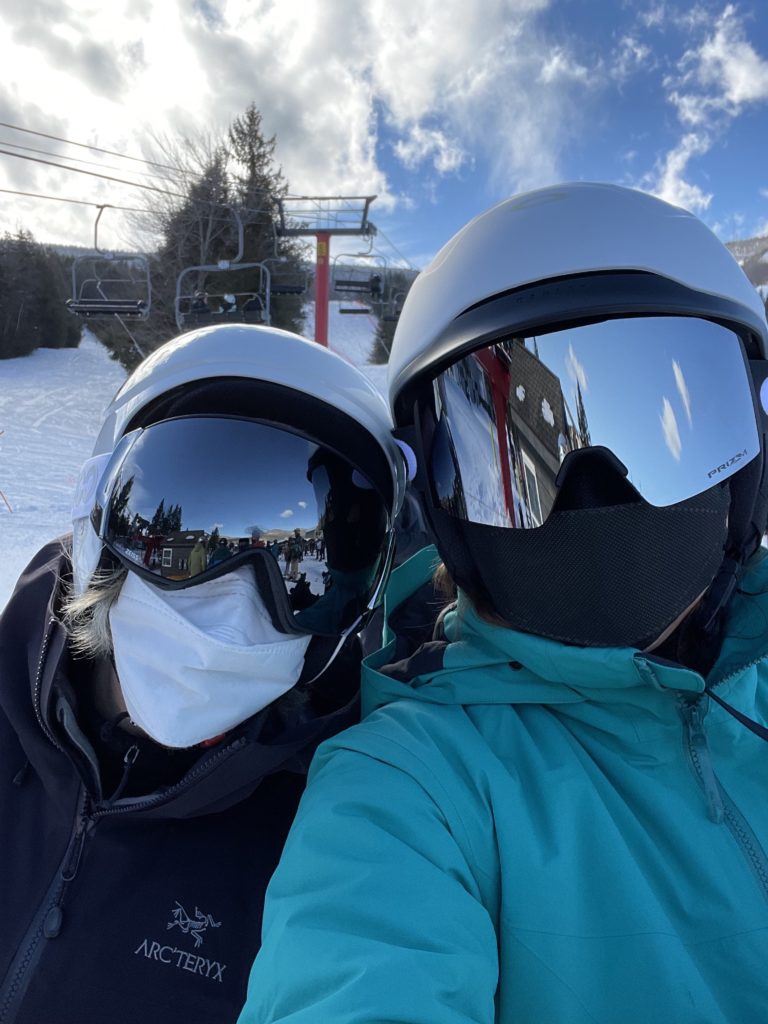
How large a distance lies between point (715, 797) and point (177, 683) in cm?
97

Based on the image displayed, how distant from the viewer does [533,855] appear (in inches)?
35.3

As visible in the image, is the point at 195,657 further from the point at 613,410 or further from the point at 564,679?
the point at 613,410

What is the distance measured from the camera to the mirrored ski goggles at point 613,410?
1.16m

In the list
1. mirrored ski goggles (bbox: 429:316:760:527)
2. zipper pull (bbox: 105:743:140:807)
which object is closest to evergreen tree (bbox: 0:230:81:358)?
zipper pull (bbox: 105:743:140:807)

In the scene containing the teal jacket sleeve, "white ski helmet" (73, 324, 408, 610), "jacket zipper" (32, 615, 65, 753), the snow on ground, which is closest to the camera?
the teal jacket sleeve

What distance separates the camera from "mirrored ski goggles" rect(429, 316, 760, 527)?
116 cm

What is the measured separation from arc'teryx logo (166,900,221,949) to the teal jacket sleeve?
42 centimetres

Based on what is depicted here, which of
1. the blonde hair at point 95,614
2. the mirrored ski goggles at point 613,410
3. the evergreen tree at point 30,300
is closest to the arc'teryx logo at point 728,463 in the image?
the mirrored ski goggles at point 613,410

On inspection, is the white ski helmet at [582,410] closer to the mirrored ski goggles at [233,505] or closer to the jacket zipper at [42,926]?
the mirrored ski goggles at [233,505]

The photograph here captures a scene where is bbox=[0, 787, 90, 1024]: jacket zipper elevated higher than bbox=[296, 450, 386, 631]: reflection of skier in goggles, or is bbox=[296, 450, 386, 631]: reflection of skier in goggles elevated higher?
bbox=[296, 450, 386, 631]: reflection of skier in goggles

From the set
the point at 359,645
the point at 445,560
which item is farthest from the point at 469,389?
the point at 359,645

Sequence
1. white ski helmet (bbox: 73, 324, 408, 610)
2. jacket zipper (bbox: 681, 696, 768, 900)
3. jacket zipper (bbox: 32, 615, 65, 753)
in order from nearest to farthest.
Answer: jacket zipper (bbox: 681, 696, 768, 900) → jacket zipper (bbox: 32, 615, 65, 753) → white ski helmet (bbox: 73, 324, 408, 610)

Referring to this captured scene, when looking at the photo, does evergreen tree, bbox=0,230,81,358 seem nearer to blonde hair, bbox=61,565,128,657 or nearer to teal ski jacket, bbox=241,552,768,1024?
blonde hair, bbox=61,565,128,657

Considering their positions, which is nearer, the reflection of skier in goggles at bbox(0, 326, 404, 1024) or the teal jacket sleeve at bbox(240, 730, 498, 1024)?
the teal jacket sleeve at bbox(240, 730, 498, 1024)
